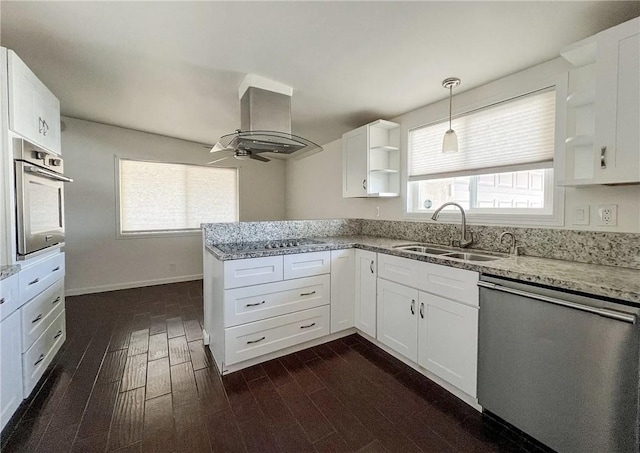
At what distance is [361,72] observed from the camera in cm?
211

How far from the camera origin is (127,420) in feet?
5.14

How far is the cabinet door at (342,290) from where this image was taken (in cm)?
244

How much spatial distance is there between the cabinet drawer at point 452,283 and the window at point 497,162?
0.77 meters

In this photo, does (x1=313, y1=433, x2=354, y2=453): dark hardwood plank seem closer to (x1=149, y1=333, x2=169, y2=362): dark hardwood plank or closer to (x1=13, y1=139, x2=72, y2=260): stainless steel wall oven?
(x1=149, y1=333, x2=169, y2=362): dark hardwood plank

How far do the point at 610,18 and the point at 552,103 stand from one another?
0.50 m

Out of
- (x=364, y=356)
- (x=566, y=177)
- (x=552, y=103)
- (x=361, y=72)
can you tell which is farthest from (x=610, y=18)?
(x=364, y=356)

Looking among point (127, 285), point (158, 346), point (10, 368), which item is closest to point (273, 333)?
point (158, 346)

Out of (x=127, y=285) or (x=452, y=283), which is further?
(x=127, y=285)

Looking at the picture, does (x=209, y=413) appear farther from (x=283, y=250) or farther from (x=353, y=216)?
(x=353, y=216)

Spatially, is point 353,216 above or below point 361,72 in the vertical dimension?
below

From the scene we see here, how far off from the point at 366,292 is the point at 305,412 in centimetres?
108

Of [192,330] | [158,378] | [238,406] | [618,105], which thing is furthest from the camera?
[192,330]

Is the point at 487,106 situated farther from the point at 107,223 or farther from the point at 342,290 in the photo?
the point at 107,223

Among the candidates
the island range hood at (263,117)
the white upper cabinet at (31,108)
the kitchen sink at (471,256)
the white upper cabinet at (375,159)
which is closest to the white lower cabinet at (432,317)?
the kitchen sink at (471,256)
